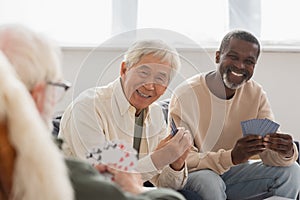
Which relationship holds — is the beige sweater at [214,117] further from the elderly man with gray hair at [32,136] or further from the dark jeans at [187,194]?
the elderly man with gray hair at [32,136]

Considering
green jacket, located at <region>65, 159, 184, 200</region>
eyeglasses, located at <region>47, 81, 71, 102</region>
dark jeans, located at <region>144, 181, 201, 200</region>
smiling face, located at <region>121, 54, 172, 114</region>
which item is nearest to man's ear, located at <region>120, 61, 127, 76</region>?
smiling face, located at <region>121, 54, 172, 114</region>

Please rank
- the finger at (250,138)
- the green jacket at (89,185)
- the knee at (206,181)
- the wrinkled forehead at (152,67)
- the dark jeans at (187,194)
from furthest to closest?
the finger at (250,138), the knee at (206,181), the dark jeans at (187,194), the wrinkled forehead at (152,67), the green jacket at (89,185)

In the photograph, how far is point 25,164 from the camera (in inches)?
47.2

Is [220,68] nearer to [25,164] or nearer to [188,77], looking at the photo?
[188,77]

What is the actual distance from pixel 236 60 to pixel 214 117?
0.94 feet

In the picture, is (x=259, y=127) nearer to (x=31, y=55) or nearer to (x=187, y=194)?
(x=187, y=194)

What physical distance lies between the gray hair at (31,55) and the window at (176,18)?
2612 millimetres

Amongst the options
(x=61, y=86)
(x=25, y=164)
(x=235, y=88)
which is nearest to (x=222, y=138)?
(x=235, y=88)

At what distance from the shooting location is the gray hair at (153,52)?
2.29 meters

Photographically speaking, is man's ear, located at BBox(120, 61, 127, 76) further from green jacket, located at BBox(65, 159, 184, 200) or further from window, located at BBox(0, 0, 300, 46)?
window, located at BBox(0, 0, 300, 46)

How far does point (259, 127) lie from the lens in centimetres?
277

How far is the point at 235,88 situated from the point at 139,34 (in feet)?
1.99

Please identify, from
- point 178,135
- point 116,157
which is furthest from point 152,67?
point 116,157

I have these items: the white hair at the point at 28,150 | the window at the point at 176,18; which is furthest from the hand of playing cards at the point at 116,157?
the window at the point at 176,18
